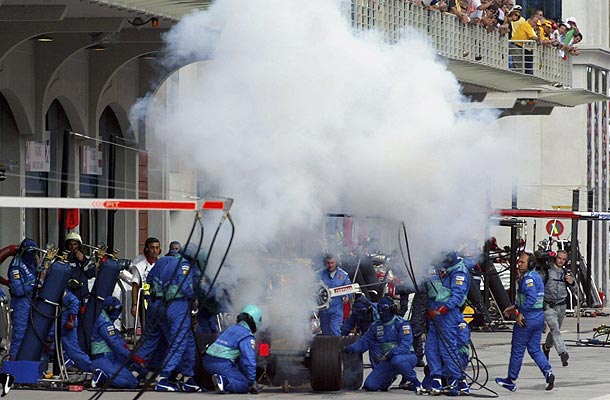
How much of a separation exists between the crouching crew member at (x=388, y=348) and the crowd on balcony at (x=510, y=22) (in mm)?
10674

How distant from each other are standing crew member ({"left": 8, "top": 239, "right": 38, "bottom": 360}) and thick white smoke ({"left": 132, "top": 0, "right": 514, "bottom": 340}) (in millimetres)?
2532

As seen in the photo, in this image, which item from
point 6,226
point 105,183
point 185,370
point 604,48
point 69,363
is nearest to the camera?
point 185,370

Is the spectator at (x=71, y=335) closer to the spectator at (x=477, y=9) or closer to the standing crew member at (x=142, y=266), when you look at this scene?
the standing crew member at (x=142, y=266)

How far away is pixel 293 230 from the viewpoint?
17.3 meters

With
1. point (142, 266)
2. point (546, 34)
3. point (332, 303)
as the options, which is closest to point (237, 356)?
point (332, 303)

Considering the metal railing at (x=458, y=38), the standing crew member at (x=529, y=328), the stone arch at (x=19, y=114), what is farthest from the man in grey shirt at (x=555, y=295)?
the stone arch at (x=19, y=114)

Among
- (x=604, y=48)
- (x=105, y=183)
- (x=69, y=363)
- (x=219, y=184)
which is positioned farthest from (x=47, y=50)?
(x=604, y=48)

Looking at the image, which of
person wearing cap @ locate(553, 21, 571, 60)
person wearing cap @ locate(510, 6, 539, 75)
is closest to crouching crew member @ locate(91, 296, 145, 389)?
person wearing cap @ locate(510, 6, 539, 75)

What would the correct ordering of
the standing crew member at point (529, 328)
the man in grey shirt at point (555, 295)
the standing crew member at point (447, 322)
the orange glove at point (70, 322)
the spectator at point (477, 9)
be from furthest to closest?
the spectator at point (477, 9), the man in grey shirt at point (555, 295), the standing crew member at point (529, 328), the orange glove at point (70, 322), the standing crew member at point (447, 322)

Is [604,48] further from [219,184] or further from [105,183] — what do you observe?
[219,184]

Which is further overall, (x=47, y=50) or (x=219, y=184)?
(x=47, y=50)

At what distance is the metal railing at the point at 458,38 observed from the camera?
2475cm

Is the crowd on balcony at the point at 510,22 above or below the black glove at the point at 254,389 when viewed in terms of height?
above

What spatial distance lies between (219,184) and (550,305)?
7.60 meters
